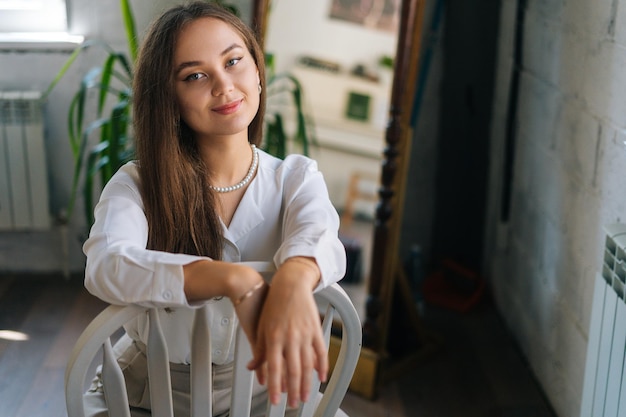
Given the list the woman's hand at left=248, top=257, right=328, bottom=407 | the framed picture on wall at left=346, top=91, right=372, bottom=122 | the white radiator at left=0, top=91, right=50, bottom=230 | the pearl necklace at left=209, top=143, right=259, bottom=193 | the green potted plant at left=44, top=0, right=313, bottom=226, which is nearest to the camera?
the woman's hand at left=248, top=257, right=328, bottom=407

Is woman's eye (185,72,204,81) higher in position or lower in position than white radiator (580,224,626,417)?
higher

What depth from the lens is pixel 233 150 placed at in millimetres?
1322

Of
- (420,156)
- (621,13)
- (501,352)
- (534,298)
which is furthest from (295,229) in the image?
(420,156)

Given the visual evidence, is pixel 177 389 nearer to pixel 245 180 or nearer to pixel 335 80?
pixel 245 180

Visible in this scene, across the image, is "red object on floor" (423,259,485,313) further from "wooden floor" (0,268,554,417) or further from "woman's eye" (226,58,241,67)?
"woman's eye" (226,58,241,67)

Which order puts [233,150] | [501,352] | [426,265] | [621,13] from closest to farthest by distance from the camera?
1. [233,150]
2. [621,13]
3. [501,352]
4. [426,265]

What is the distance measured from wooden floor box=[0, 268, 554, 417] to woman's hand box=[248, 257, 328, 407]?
1478 millimetres

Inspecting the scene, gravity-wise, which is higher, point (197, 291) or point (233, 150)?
point (233, 150)

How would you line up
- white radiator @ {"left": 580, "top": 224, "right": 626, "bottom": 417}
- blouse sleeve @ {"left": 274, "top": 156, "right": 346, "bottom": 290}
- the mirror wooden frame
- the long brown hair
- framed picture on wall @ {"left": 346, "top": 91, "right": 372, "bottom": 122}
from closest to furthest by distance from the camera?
blouse sleeve @ {"left": 274, "top": 156, "right": 346, "bottom": 290}
the long brown hair
white radiator @ {"left": 580, "top": 224, "right": 626, "bottom": 417}
the mirror wooden frame
framed picture on wall @ {"left": 346, "top": 91, "right": 372, "bottom": 122}

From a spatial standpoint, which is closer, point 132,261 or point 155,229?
point 132,261

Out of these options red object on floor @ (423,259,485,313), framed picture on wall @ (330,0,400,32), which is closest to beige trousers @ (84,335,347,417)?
framed picture on wall @ (330,0,400,32)

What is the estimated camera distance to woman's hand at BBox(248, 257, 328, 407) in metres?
A: 0.94

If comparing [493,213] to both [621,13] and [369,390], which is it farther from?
[621,13]

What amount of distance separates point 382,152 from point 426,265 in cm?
96
